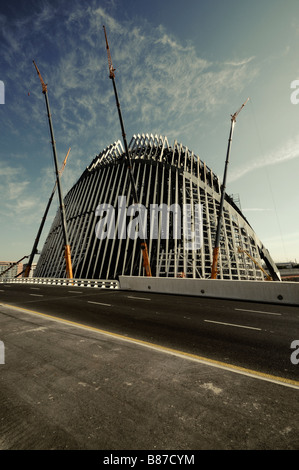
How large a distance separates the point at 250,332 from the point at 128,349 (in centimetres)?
424

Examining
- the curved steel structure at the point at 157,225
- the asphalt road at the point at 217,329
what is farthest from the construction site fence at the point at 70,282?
the asphalt road at the point at 217,329

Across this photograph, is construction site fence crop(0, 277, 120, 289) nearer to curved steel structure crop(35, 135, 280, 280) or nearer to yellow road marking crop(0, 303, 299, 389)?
curved steel structure crop(35, 135, 280, 280)

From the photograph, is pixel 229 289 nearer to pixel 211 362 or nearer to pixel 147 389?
pixel 211 362

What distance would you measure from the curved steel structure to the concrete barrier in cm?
952

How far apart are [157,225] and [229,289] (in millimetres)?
20058

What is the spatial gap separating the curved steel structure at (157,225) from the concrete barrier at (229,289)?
31.2 feet

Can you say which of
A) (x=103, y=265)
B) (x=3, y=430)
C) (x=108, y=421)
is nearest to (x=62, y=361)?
(x=3, y=430)

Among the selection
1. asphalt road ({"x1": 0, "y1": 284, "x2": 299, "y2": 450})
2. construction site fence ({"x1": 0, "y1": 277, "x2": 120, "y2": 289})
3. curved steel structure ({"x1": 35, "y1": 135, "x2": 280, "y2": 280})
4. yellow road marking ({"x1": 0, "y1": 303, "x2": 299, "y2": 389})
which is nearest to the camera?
asphalt road ({"x1": 0, "y1": 284, "x2": 299, "y2": 450})

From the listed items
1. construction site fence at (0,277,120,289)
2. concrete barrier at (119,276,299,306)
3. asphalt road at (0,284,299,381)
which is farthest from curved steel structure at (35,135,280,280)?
asphalt road at (0,284,299,381)

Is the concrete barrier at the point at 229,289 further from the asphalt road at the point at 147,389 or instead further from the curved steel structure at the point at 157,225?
the curved steel structure at the point at 157,225

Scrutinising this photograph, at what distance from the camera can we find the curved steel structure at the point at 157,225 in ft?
101

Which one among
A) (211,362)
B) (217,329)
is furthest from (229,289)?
(211,362)

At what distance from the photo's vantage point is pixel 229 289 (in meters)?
15.1

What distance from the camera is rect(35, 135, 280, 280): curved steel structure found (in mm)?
30891
